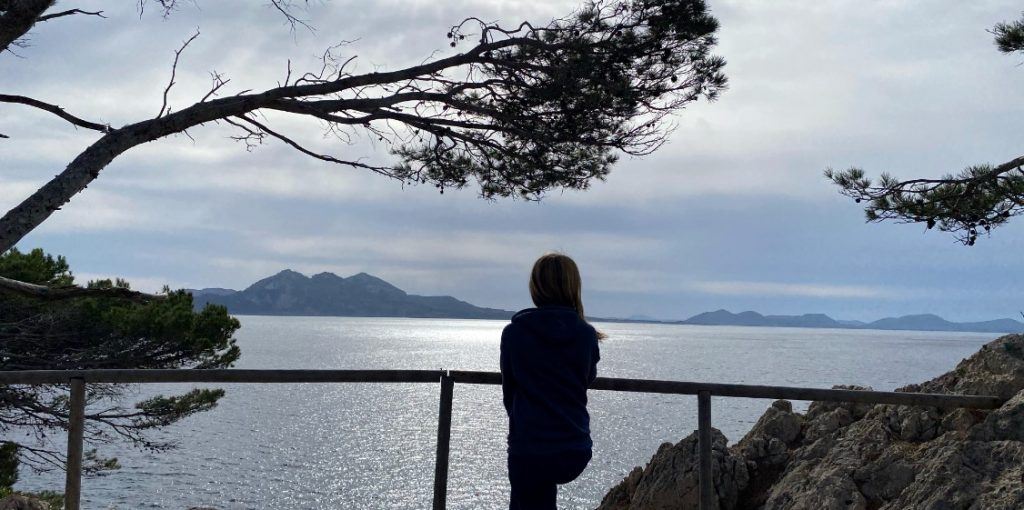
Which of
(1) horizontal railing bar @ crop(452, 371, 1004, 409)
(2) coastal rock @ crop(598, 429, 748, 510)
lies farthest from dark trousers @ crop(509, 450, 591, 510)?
(2) coastal rock @ crop(598, 429, 748, 510)

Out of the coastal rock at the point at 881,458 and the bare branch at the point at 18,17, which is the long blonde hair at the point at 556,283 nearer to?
the coastal rock at the point at 881,458

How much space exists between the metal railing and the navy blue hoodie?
1035mm

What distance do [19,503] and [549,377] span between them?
3857mm

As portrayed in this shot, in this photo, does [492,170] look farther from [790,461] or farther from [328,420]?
[328,420]

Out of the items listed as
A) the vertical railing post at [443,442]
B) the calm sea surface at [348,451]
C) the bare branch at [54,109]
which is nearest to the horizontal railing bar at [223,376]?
the vertical railing post at [443,442]

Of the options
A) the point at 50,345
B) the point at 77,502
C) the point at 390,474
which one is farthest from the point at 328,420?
the point at 77,502

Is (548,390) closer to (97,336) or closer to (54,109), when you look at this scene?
(54,109)

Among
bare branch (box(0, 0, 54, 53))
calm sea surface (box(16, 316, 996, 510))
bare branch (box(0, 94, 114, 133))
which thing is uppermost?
bare branch (box(0, 0, 54, 53))

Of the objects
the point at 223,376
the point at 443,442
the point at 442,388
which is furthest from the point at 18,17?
the point at 443,442

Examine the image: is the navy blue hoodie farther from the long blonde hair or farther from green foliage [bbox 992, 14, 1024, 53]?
green foliage [bbox 992, 14, 1024, 53]

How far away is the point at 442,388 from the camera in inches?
186

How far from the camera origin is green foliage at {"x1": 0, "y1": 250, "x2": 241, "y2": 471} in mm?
14359

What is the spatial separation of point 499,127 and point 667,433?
30.6 m

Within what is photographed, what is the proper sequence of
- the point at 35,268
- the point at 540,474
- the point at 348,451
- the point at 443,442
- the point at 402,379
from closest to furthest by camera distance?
1. the point at 540,474
2. the point at 402,379
3. the point at 443,442
4. the point at 35,268
5. the point at 348,451
